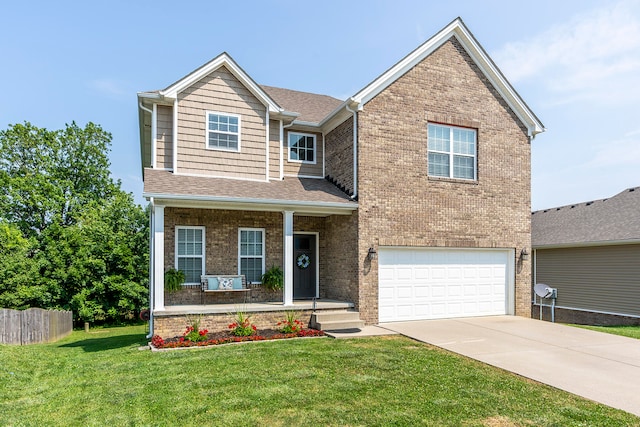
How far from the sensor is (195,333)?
9.56m

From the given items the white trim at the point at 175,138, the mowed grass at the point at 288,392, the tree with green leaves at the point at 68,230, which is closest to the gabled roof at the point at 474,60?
the white trim at the point at 175,138

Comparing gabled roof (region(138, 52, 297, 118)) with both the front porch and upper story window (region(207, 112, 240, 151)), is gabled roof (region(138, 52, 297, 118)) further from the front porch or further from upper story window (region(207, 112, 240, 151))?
the front porch

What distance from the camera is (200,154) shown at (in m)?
12.1

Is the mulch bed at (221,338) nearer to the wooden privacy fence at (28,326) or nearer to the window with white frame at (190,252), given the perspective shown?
the window with white frame at (190,252)

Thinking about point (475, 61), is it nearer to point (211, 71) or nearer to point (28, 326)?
point (211, 71)

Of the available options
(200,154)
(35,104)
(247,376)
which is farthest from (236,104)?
(35,104)

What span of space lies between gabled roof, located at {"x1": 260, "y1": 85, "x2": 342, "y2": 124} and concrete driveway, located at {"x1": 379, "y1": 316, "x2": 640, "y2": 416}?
7232mm

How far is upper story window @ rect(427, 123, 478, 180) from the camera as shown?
12852 millimetres

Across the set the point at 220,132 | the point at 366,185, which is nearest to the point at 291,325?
the point at 366,185

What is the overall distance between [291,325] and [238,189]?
384 cm

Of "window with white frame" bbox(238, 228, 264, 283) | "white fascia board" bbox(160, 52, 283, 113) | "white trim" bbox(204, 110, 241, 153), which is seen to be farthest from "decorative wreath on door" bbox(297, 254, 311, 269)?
"white fascia board" bbox(160, 52, 283, 113)

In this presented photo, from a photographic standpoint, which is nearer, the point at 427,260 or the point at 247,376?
the point at 247,376

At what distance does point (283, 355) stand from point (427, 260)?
Answer: 6234mm

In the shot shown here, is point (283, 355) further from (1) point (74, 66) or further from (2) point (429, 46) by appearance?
(1) point (74, 66)
